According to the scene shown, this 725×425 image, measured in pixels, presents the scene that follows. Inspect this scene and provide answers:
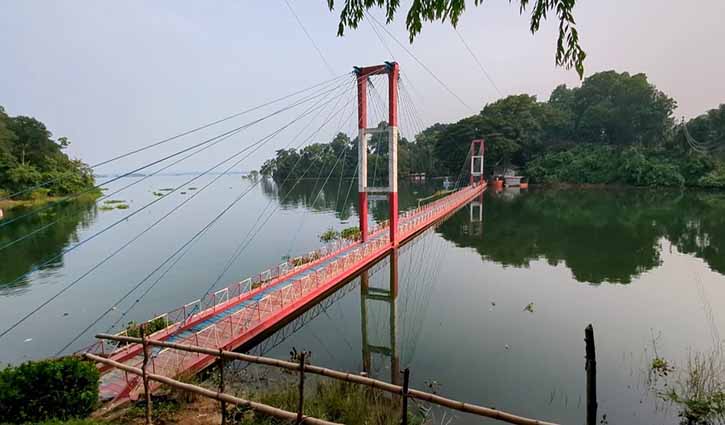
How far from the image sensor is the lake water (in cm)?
702

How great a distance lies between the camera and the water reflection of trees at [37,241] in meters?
15.3

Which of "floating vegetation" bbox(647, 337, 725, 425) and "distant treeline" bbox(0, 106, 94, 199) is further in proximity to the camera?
"distant treeline" bbox(0, 106, 94, 199)

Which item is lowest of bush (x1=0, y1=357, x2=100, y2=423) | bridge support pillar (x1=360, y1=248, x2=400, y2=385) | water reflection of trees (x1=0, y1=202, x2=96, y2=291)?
bridge support pillar (x1=360, y1=248, x2=400, y2=385)

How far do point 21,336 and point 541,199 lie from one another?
122ft

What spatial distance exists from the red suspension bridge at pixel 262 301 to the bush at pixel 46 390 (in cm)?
83

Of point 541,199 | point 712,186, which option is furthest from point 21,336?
point 712,186

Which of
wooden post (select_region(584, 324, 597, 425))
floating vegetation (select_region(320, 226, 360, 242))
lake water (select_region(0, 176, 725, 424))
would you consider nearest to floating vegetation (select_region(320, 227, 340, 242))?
floating vegetation (select_region(320, 226, 360, 242))

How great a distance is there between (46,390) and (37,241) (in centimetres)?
2142

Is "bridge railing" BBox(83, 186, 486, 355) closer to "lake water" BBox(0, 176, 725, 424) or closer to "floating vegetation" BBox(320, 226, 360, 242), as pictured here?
"lake water" BBox(0, 176, 725, 424)

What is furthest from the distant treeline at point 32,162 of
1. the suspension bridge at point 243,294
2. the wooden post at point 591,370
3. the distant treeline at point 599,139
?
the wooden post at point 591,370

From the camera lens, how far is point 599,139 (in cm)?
5044

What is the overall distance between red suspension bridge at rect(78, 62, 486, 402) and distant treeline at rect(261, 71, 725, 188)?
27.1m

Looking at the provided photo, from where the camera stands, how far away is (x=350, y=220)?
27891 millimetres

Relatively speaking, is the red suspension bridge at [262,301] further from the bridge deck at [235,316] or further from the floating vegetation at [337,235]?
the floating vegetation at [337,235]
